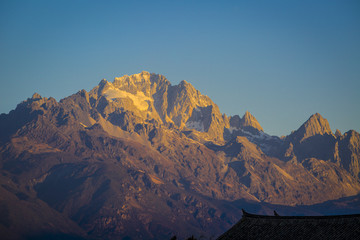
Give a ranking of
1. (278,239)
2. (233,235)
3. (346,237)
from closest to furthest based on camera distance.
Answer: (346,237), (278,239), (233,235)

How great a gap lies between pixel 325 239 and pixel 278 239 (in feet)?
26.9

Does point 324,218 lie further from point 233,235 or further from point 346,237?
point 233,235

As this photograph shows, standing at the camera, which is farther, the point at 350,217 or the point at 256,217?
the point at 256,217

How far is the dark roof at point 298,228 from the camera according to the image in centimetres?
8132

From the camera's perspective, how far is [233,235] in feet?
298

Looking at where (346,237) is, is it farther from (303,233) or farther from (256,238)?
(256,238)

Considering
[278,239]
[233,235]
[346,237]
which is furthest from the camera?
[233,235]

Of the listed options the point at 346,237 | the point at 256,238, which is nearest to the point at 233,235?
the point at 256,238

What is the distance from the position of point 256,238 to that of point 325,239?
12365 millimetres

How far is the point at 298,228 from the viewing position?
85.8 m

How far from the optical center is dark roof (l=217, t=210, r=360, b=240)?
81.3 m

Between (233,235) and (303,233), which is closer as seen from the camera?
(303,233)

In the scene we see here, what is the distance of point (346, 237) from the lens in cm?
7938

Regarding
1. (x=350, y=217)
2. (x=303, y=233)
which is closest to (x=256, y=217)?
(x=303, y=233)
